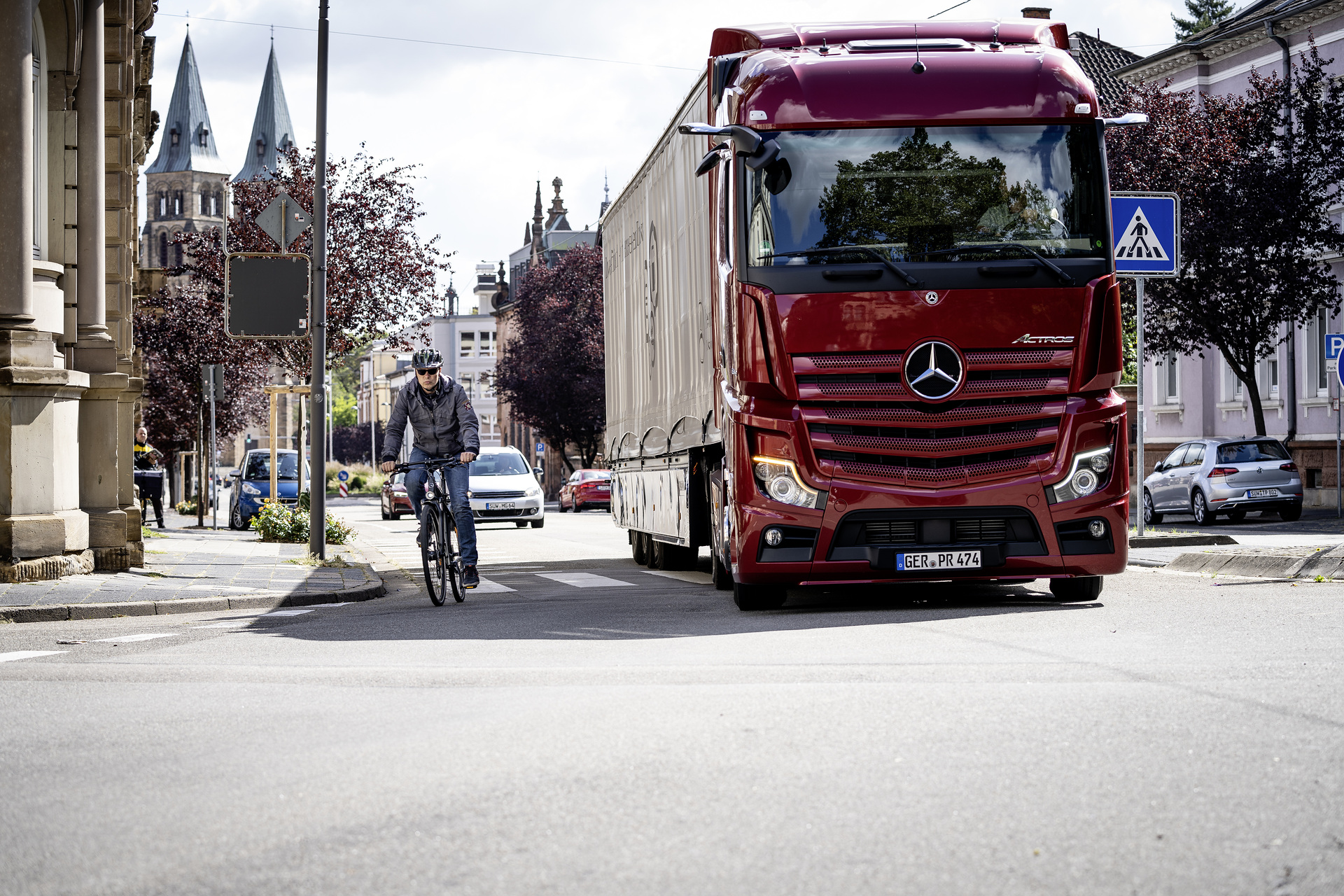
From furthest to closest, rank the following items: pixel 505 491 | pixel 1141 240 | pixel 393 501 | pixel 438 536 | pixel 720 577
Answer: pixel 393 501 → pixel 505 491 → pixel 1141 240 → pixel 720 577 → pixel 438 536

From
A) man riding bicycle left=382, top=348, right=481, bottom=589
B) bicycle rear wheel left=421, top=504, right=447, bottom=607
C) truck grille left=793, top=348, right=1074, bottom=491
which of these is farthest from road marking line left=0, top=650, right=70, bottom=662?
truck grille left=793, top=348, right=1074, bottom=491

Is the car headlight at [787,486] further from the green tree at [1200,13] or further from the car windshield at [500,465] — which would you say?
the green tree at [1200,13]

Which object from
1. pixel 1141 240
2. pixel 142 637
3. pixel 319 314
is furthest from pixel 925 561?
pixel 319 314

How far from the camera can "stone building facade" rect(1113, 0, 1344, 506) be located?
3703 cm

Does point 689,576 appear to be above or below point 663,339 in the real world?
below

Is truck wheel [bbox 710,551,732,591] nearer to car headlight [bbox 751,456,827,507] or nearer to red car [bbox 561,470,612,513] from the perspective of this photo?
car headlight [bbox 751,456,827,507]

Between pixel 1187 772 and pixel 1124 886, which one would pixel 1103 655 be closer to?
pixel 1187 772

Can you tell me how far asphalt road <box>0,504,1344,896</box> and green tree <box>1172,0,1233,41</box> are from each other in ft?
228

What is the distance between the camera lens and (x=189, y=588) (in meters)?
14.0

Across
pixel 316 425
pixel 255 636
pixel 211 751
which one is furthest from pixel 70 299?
pixel 211 751

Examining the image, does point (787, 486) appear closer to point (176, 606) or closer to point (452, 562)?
point (452, 562)

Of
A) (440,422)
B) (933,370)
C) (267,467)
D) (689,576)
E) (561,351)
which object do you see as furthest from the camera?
(561,351)

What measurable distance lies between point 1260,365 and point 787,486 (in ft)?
106

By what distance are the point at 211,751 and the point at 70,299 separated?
1126 centimetres
